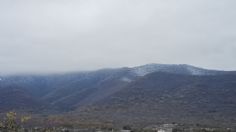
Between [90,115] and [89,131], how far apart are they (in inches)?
1920

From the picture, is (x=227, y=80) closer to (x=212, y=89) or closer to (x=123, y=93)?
(x=212, y=89)

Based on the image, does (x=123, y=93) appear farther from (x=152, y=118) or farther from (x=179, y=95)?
(x=152, y=118)

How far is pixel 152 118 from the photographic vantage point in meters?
144

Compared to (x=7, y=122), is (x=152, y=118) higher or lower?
lower

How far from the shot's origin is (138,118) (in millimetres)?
145375

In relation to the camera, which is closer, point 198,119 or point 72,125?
point 72,125

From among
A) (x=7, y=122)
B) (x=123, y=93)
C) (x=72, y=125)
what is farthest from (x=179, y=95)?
(x=7, y=122)

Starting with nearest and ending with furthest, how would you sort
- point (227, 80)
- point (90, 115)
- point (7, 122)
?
point (7, 122) → point (90, 115) → point (227, 80)

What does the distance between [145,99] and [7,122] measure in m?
157

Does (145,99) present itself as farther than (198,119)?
Yes

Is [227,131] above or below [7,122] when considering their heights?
below

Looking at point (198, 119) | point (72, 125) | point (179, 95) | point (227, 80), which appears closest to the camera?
point (72, 125)

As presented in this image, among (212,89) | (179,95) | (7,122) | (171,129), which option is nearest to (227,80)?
(212,89)

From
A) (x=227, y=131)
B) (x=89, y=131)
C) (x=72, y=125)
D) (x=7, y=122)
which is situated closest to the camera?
(x=7, y=122)
